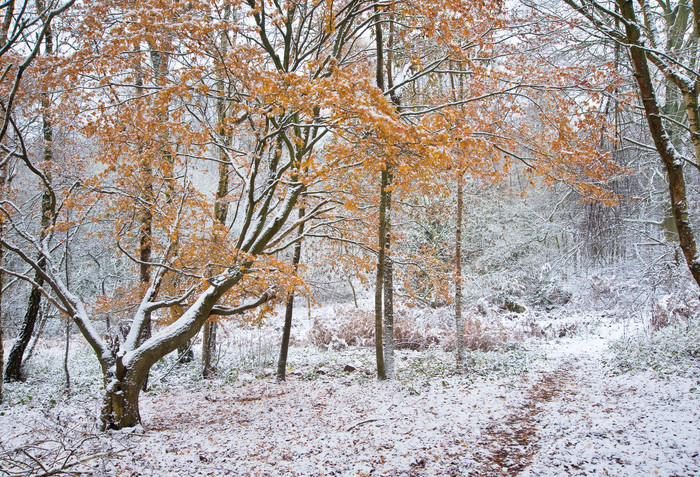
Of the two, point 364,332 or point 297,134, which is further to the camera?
point 364,332

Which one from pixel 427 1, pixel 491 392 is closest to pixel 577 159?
pixel 427 1

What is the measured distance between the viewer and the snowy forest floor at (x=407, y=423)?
4.08m

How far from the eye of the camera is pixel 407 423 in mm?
5633

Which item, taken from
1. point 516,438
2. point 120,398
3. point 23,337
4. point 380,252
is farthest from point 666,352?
point 23,337

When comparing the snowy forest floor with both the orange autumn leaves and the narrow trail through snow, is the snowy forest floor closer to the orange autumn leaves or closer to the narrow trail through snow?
the narrow trail through snow

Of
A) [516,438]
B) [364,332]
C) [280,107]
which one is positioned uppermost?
[280,107]

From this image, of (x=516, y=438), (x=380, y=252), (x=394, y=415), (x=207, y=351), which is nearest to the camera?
(x=516, y=438)

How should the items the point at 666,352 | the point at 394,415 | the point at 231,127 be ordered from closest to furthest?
the point at 394,415 < the point at 231,127 < the point at 666,352

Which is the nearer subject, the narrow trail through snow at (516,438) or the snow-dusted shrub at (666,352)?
the narrow trail through snow at (516,438)

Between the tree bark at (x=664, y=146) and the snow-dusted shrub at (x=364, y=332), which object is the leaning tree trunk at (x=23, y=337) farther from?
the tree bark at (x=664, y=146)

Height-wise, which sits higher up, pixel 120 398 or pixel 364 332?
pixel 120 398

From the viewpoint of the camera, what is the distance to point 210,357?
1042 cm

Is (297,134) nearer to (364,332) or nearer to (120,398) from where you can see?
(120,398)

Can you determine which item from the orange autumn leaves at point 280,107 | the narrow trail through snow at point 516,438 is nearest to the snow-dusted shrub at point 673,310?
the narrow trail through snow at point 516,438
